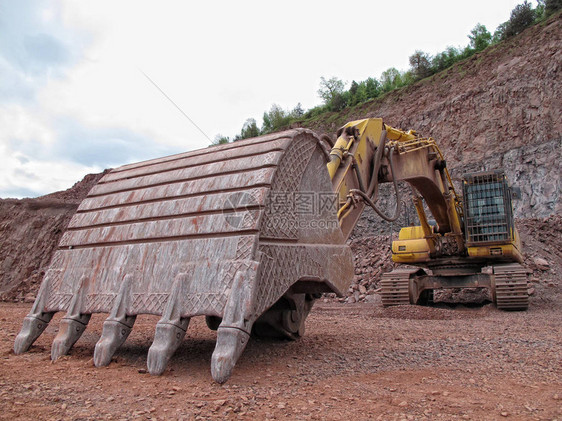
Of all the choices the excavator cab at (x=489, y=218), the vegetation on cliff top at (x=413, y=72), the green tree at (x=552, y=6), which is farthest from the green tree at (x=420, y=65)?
the excavator cab at (x=489, y=218)

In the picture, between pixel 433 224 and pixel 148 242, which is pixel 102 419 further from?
pixel 433 224

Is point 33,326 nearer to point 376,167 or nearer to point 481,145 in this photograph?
point 376,167

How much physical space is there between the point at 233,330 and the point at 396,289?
7201mm

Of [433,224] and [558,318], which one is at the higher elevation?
[433,224]

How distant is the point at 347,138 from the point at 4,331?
15.5 ft

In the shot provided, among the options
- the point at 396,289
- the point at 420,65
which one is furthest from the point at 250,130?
the point at 396,289

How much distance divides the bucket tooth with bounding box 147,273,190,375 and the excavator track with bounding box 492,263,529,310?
7.11m

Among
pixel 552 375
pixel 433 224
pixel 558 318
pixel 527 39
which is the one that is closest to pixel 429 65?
pixel 527 39

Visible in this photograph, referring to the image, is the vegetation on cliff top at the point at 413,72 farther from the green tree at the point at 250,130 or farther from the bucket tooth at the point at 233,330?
the bucket tooth at the point at 233,330

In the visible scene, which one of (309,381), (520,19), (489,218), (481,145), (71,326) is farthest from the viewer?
(520,19)

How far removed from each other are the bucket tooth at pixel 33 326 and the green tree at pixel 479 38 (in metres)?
28.6

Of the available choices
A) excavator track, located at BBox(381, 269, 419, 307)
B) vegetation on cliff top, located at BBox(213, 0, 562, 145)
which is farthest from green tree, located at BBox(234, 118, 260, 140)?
excavator track, located at BBox(381, 269, 419, 307)

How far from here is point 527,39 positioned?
21031mm

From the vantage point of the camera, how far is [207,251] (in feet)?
11.2
